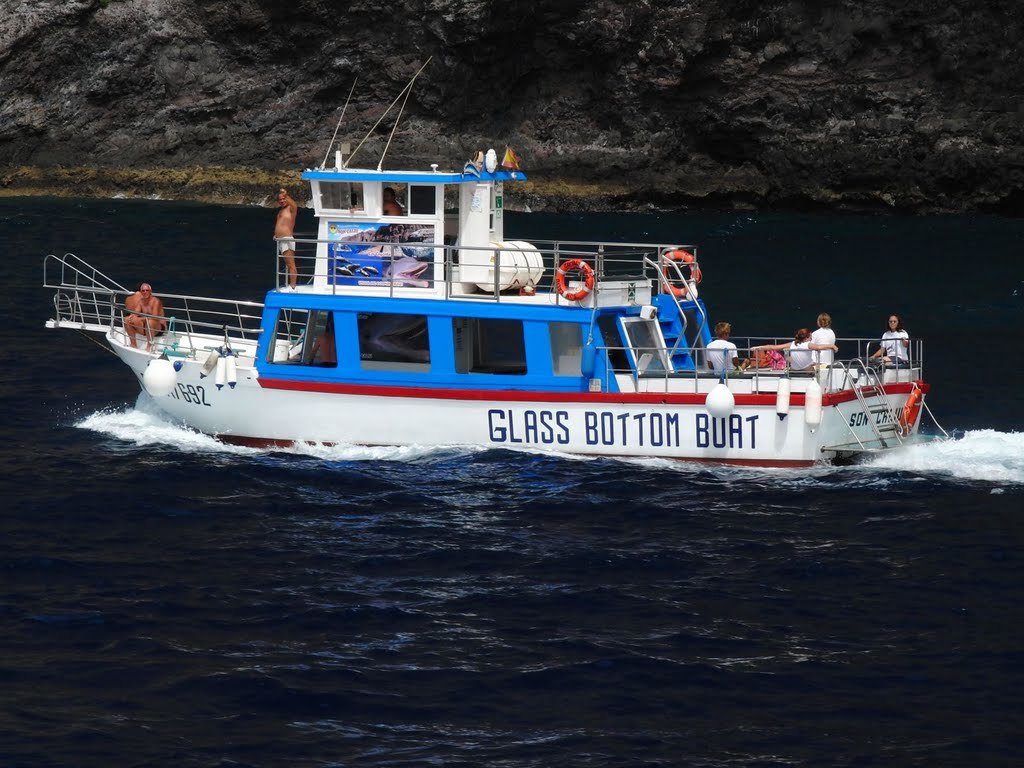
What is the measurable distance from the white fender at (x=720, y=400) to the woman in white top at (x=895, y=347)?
10.2 ft

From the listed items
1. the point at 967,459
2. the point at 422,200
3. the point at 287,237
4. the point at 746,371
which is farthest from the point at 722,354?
the point at 287,237

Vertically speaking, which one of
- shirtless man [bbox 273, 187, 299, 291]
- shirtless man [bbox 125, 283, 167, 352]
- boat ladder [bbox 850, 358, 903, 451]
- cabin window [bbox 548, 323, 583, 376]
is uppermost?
shirtless man [bbox 273, 187, 299, 291]

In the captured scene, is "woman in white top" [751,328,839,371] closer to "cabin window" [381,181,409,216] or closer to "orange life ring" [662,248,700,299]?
"orange life ring" [662,248,700,299]

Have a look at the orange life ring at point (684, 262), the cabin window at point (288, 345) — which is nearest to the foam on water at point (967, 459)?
the orange life ring at point (684, 262)

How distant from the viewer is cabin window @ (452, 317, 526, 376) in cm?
2278

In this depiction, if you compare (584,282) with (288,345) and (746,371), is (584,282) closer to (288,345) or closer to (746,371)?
(746,371)

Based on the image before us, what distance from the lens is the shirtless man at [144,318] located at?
24234 millimetres

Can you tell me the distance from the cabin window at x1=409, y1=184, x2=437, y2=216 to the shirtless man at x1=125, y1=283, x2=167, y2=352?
4613 millimetres

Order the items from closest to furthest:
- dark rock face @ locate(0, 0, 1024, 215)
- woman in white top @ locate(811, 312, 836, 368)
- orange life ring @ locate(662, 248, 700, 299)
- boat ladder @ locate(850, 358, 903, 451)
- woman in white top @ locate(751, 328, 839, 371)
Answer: boat ladder @ locate(850, 358, 903, 451)
woman in white top @ locate(811, 312, 836, 368)
woman in white top @ locate(751, 328, 839, 371)
orange life ring @ locate(662, 248, 700, 299)
dark rock face @ locate(0, 0, 1024, 215)

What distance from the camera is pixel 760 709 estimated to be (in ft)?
47.4

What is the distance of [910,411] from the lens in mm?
22547

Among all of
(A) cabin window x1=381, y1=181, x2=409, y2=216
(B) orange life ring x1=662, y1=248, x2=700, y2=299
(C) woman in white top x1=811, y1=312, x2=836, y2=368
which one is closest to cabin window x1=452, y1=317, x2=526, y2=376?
(A) cabin window x1=381, y1=181, x2=409, y2=216

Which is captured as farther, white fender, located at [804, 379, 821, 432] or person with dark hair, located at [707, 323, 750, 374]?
person with dark hair, located at [707, 323, 750, 374]

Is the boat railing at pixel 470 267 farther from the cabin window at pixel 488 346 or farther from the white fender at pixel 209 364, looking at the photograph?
the white fender at pixel 209 364
